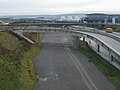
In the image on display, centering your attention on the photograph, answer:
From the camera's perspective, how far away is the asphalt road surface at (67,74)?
32.9 m

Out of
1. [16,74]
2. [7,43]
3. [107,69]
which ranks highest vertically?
[7,43]

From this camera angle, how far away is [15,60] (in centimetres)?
4588

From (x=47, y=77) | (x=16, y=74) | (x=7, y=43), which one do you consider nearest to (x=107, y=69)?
(x=47, y=77)

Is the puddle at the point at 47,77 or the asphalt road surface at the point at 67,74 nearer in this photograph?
the asphalt road surface at the point at 67,74

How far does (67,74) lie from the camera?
129 feet

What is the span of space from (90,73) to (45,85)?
29.4 feet

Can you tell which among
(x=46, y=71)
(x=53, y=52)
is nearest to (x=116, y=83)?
(x=46, y=71)

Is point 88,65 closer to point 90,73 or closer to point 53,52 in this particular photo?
point 90,73

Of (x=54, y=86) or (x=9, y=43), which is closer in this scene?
(x=54, y=86)

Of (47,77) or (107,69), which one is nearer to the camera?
(47,77)

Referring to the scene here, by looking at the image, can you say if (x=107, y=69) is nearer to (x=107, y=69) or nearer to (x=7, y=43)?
(x=107, y=69)

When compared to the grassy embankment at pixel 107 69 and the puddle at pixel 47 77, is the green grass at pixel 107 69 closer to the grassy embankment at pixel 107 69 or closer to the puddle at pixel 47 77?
the grassy embankment at pixel 107 69

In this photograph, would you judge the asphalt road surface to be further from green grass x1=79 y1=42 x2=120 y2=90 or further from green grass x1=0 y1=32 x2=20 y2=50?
green grass x1=0 y1=32 x2=20 y2=50

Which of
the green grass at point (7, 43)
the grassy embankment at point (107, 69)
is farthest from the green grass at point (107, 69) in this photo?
the green grass at point (7, 43)
